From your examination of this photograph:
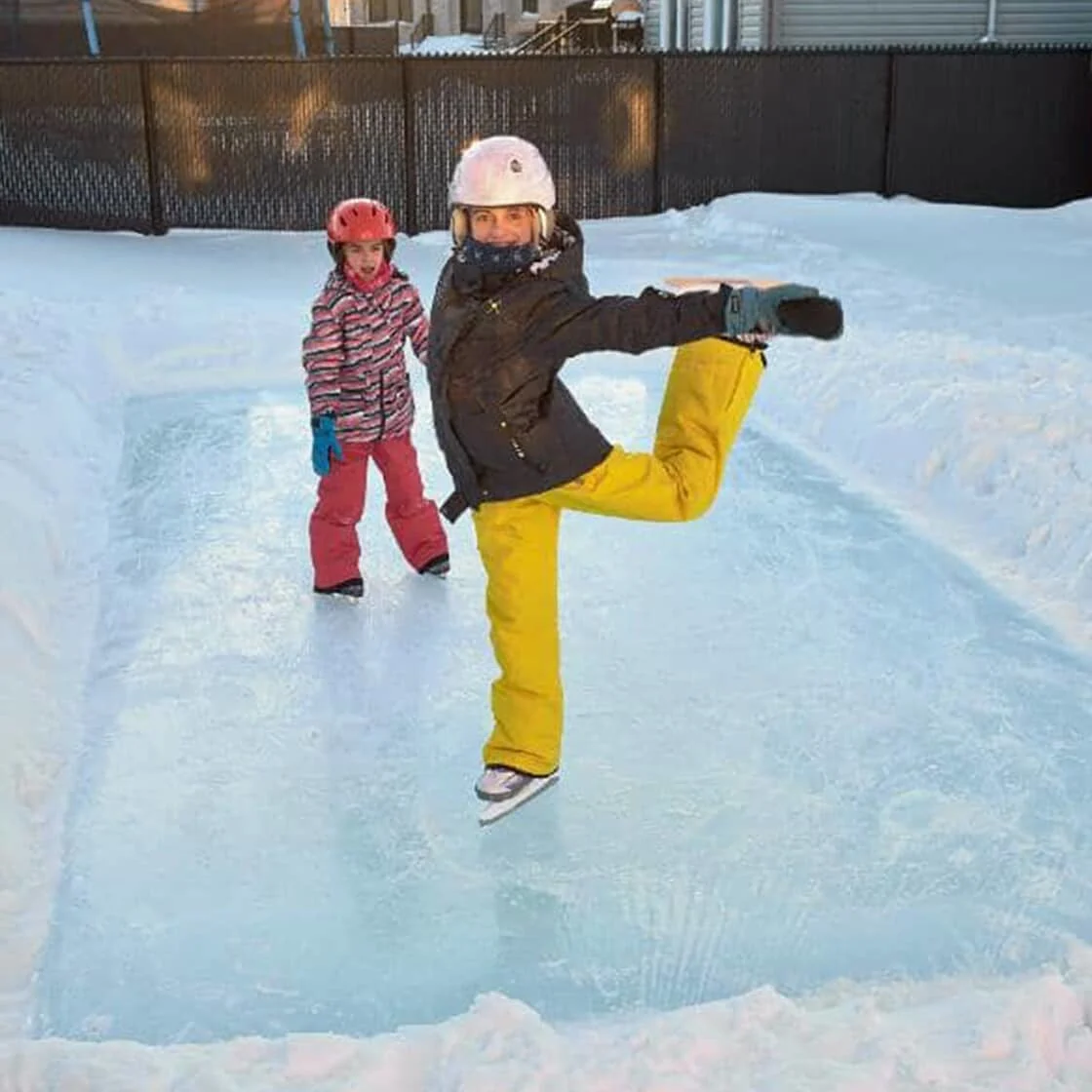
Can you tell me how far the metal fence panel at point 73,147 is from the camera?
1382cm

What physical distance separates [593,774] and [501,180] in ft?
4.76

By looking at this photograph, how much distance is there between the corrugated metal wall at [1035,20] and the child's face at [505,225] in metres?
17.6

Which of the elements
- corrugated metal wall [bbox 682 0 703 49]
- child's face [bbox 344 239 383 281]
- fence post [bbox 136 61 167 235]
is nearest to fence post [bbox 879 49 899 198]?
corrugated metal wall [bbox 682 0 703 49]

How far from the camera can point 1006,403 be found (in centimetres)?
616

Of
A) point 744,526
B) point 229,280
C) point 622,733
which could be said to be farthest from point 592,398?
point 229,280

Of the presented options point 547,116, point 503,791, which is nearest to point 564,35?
point 547,116

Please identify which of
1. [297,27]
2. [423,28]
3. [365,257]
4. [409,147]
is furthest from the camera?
[423,28]

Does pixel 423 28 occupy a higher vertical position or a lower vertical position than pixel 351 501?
lower

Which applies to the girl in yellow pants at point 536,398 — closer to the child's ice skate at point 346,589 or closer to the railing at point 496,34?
the child's ice skate at point 346,589

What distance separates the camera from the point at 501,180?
3.24m

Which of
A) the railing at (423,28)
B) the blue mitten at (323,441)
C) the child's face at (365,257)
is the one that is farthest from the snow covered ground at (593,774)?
the railing at (423,28)

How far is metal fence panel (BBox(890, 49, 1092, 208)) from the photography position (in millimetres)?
15352

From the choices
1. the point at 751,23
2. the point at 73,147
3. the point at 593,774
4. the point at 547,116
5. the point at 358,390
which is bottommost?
the point at 593,774

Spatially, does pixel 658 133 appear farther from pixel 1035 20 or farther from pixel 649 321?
pixel 649 321
